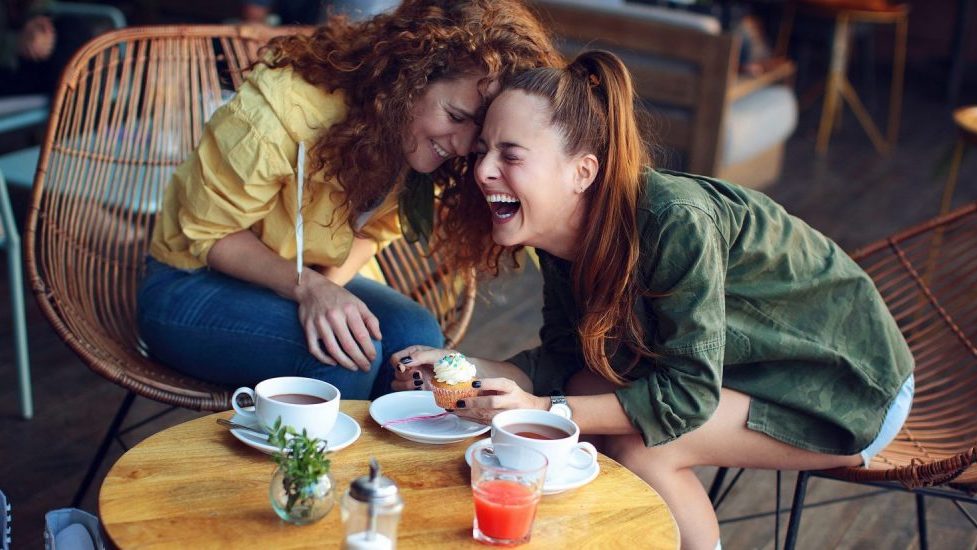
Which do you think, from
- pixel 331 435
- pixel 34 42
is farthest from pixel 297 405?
pixel 34 42

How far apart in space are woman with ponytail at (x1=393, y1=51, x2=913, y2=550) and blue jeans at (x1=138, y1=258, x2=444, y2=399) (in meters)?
0.18

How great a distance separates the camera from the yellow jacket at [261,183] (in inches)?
71.9

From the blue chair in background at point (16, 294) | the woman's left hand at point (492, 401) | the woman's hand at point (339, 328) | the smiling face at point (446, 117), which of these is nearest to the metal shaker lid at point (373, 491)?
the woman's left hand at point (492, 401)

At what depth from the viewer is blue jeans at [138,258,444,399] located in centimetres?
180

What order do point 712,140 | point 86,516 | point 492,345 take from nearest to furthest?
1. point 86,516
2. point 492,345
3. point 712,140

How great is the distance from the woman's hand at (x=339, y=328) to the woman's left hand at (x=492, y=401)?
316mm

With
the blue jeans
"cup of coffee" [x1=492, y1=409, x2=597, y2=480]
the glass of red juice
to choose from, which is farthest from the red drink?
the blue jeans

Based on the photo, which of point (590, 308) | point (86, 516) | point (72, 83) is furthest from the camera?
point (72, 83)

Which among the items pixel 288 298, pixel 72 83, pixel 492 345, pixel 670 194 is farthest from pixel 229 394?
pixel 492 345

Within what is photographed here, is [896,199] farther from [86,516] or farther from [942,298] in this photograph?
[86,516]

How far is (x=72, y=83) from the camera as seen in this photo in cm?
200

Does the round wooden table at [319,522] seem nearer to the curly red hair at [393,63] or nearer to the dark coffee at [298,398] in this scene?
the dark coffee at [298,398]

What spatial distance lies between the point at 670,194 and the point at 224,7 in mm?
4707

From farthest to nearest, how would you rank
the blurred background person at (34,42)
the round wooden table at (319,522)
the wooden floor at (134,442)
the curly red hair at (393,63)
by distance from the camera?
1. the blurred background person at (34,42)
2. the wooden floor at (134,442)
3. the curly red hair at (393,63)
4. the round wooden table at (319,522)
